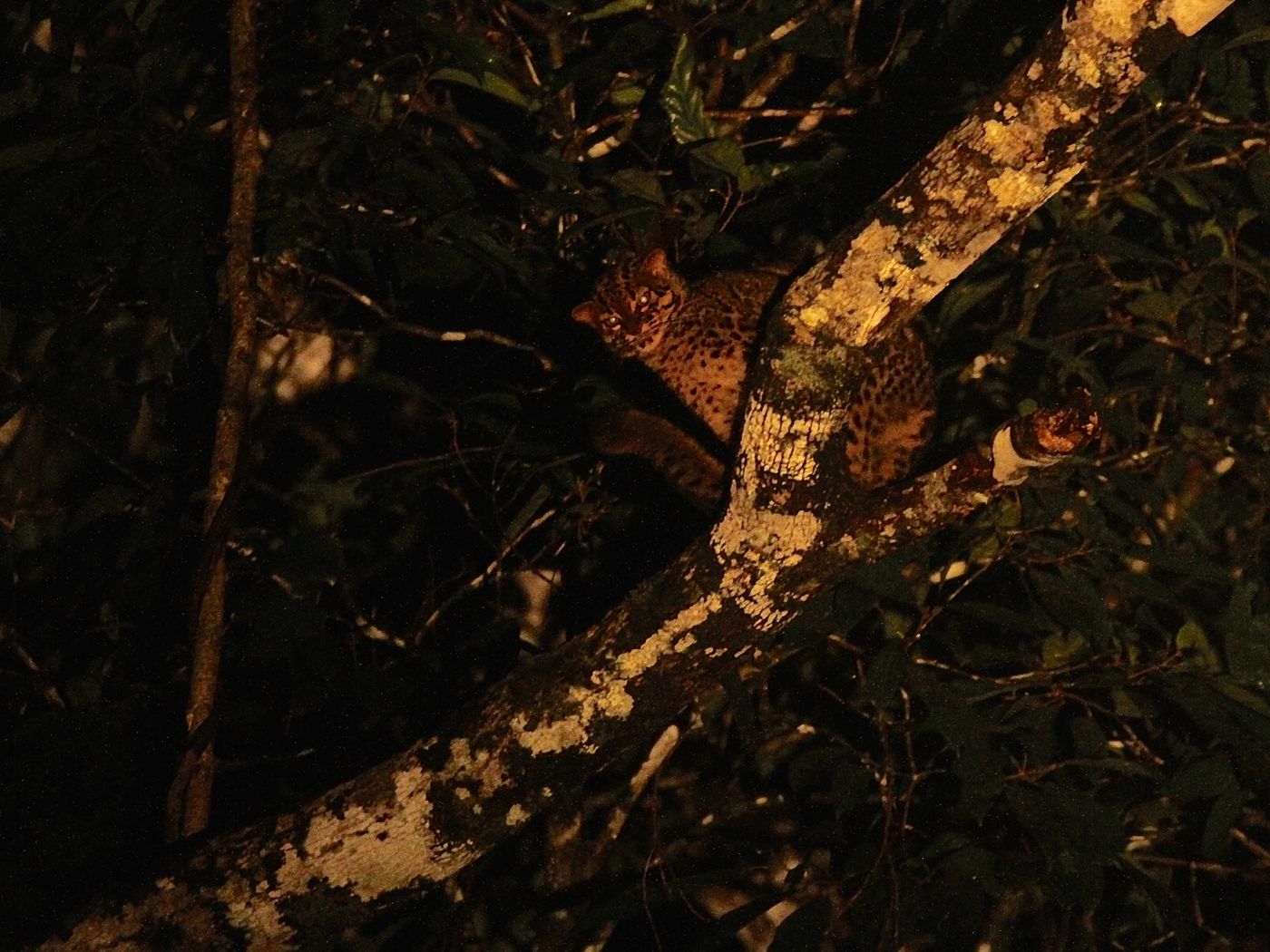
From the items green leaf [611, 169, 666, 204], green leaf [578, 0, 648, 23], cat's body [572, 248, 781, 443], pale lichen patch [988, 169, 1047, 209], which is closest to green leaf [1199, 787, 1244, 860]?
cat's body [572, 248, 781, 443]

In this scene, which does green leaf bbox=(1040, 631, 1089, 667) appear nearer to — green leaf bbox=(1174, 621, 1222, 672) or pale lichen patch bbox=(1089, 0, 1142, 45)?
green leaf bbox=(1174, 621, 1222, 672)

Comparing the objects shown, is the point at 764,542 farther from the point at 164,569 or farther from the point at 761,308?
the point at 164,569

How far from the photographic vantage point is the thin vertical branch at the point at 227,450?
206 centimetres

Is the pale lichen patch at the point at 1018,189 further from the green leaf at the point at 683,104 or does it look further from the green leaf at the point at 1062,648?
the green leaf at the point at 1062,648

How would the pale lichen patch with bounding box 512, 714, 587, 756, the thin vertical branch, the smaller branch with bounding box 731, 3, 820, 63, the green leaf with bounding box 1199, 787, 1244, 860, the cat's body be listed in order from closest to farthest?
the pale lichen patch with bounding box 512, 714, 587, 756 → the thin vertical branch → the green leaf with bounding box 1199, 787, 1244, 860 → the smaller branch with bounding box 731, 3, 820, 63 → the cat's body

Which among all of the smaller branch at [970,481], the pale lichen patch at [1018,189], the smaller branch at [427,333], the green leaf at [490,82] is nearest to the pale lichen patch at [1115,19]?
the pale lichen patch at [1018,189]

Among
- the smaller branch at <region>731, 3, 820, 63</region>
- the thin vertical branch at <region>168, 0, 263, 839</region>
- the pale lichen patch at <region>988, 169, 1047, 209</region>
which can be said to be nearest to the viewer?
the pale lichen patch at <region>988, 169, 1047, 209</region>

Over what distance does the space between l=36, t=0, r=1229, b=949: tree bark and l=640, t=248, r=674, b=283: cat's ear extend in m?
0.96

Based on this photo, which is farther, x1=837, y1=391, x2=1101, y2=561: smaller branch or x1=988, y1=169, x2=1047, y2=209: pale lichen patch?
x1=837, y1=391, x2=1101, y2=561: smaller branch

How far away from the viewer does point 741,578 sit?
5.60 feet

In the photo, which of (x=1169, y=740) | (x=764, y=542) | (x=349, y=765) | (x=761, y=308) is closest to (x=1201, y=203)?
(x=761, y=308)

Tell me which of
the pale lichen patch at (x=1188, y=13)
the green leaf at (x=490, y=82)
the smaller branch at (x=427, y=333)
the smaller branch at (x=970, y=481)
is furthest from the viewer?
the smaller branch at (x=427, y=333)

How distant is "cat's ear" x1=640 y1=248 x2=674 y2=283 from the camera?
2.53 m

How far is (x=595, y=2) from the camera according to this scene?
2791 mm
